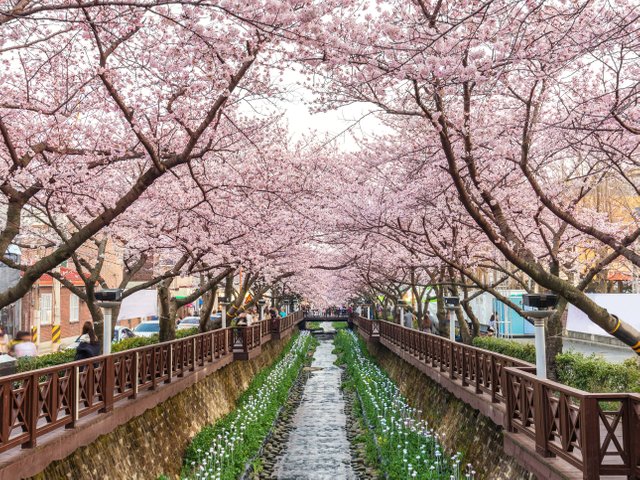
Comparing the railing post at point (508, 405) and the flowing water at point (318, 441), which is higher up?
the railing post at point (508, 405)

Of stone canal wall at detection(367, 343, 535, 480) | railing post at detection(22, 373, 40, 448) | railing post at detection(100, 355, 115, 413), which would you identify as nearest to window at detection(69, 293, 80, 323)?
stone canal wall at detection(367, 343, 535, 480)

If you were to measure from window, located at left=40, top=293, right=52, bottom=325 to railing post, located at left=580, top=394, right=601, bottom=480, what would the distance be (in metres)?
37.7

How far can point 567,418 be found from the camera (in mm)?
7586

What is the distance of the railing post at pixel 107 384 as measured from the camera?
1105cm

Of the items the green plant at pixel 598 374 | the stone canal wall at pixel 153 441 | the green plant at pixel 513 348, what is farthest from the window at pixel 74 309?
the green plant at pixel 598 374

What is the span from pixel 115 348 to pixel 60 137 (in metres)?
11.6

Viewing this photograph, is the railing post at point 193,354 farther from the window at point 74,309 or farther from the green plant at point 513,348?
the window at point 74,309

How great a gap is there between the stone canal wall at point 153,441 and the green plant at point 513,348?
9742 millimetres

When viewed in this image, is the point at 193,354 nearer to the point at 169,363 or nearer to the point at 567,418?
the point at 169,363

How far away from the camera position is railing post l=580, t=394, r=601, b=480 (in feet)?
22.5

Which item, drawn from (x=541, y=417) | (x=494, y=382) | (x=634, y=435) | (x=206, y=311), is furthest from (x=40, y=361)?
(x=634, y=435)

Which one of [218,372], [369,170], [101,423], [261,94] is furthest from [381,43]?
[218,372]

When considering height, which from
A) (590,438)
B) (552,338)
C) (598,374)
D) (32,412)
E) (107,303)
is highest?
(107,303)

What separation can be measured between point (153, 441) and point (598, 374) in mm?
10380
